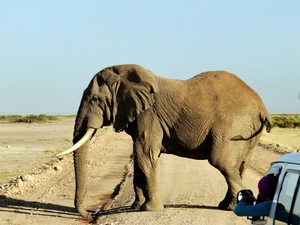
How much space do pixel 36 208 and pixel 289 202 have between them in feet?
31.8

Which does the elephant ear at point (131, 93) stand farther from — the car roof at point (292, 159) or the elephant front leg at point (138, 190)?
the car roof at point (292, 159)

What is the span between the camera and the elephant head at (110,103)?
1384 centimetres

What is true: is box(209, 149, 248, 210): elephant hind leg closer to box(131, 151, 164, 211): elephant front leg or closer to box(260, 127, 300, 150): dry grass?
box(131, 151, 164, 211): elephant front leg

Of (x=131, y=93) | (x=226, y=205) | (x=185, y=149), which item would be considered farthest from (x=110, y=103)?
(x=226, y=205)

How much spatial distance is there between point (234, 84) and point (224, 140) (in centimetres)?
120

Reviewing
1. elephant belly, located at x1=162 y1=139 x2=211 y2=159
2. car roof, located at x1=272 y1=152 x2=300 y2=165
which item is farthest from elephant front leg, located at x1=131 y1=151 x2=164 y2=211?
car roof, located at x1=272 y1=152 x2=300 y2=165

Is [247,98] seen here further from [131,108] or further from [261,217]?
[261,217]

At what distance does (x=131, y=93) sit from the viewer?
1398 cm

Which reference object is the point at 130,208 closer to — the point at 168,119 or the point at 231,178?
the point at 168,119

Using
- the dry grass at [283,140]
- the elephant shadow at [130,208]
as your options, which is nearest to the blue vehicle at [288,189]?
the elephant shadow at [130,208]

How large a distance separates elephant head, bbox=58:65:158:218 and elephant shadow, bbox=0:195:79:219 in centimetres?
82

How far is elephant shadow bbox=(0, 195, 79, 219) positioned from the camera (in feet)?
46.1

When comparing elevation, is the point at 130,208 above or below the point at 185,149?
below

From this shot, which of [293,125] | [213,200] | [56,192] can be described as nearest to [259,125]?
[213,200]
